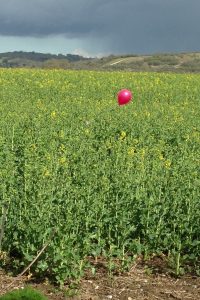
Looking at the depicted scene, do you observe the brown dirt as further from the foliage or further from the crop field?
the foliage

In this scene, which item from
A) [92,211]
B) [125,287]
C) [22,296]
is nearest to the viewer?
[22,296]

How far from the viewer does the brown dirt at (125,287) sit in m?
5.23

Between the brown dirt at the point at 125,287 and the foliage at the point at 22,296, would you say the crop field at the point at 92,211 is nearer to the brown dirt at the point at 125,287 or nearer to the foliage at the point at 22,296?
the brown dirt at the point at 125,287

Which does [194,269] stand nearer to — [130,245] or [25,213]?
[130,245]

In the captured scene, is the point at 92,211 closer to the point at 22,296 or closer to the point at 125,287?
the point at 125,287

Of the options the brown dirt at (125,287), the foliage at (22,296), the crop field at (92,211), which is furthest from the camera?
the crop field at (92,211)

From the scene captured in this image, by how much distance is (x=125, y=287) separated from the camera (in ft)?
17.8

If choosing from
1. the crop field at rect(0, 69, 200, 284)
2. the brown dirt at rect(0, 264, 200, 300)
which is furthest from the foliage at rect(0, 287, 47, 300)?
the brown dirt at rect(0, 264, 200, 300)

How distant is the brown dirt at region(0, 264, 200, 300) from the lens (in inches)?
206

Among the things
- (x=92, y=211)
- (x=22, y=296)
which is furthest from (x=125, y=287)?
(x=22, y=296)

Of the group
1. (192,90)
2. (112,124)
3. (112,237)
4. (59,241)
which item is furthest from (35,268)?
(192,90)

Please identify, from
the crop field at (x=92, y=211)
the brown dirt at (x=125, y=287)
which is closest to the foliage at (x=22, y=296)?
the crop field at (x=92, y=211)

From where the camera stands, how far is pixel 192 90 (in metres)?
21.7

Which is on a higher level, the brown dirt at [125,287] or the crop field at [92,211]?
the crop field at [92,211]
